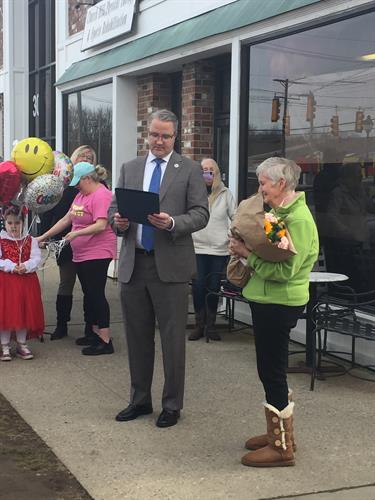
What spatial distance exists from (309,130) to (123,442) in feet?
12.3

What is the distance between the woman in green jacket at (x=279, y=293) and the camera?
383 cm

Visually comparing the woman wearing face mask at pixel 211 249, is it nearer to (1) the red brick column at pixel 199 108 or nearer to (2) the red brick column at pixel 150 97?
(1) the red brick column at pixel 199 108

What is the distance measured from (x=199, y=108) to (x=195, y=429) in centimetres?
518

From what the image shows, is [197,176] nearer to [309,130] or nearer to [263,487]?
[263,487]

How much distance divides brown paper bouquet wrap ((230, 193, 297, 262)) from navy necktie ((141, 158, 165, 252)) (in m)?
0.73

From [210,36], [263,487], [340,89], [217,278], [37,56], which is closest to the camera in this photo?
[263,487]

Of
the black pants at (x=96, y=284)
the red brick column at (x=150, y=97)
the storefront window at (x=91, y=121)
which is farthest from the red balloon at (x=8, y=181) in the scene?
the storefront window at (x=91, y=121)

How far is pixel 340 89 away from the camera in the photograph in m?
6.49

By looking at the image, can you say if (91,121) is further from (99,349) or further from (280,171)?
(280,171)

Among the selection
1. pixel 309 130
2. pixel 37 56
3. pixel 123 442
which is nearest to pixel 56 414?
pixel 123 442

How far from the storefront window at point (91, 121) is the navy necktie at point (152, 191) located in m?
6.46

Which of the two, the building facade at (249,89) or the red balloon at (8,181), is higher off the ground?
the building facade at (249,89)

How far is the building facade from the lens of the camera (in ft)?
20.6

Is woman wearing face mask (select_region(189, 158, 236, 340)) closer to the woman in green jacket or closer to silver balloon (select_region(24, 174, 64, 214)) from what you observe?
silver balloon (select_region(24, 174, 64, 214))
